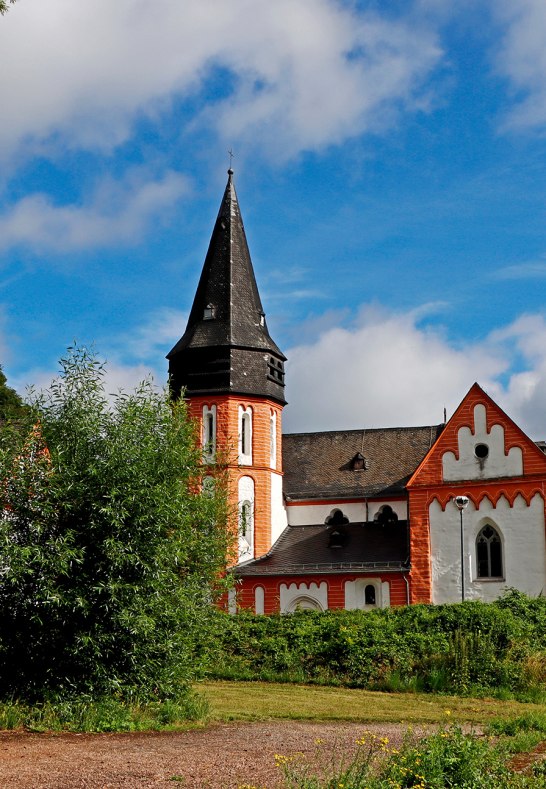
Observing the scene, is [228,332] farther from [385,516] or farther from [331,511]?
[385,516]

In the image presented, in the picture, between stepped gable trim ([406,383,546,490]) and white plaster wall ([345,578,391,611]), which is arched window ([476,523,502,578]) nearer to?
stepped gable trim ([406,383,546,490])

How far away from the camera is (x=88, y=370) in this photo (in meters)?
17.6

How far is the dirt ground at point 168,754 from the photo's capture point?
33.6 ft

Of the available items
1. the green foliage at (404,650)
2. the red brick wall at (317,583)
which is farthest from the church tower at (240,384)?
the green foliage at (404,650)

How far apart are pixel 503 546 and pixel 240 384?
13.9 meters

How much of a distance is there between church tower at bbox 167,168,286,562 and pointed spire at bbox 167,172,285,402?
0.05m

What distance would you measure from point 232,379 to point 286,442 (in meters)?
6.87

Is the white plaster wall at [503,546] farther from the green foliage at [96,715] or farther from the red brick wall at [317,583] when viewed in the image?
the green foliage at [96,715]

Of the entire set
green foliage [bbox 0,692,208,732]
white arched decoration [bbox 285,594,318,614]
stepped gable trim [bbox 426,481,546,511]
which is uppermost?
stepped gable trim [bbox 426,481,546,511]

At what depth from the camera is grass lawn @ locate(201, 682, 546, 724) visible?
16719 millimetres

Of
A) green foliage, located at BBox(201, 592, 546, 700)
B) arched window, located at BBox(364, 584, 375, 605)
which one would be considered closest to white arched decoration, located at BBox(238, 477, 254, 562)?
Answer: arched window, located at BBox(364, 584, 375, 605)

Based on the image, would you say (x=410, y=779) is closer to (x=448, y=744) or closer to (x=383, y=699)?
(x=448, y=744)

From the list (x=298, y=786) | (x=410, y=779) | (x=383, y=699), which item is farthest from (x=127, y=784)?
(x=383, y=699)

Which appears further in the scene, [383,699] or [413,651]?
[413,651]
